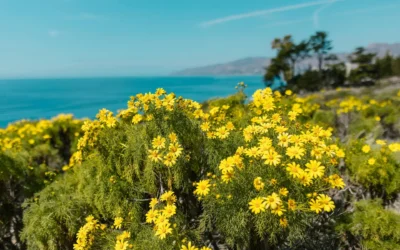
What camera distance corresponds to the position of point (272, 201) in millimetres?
2354

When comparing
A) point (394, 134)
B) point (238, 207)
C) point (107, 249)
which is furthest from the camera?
point (394, 134)

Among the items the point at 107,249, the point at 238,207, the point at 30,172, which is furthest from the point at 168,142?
the point at 30,172

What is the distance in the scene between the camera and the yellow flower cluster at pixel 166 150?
2.85 m

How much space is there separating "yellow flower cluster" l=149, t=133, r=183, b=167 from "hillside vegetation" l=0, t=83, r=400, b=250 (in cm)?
1

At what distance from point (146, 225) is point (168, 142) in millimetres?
846

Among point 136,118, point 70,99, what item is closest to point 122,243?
point 136,118

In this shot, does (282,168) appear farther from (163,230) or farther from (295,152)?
(163,230)

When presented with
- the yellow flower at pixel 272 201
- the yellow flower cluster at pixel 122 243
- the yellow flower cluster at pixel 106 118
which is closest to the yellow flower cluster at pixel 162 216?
the yellow flower cluster at pixel 122 243

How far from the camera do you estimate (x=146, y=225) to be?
A: 10.0 ft

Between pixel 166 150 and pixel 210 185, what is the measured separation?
0.56 metres

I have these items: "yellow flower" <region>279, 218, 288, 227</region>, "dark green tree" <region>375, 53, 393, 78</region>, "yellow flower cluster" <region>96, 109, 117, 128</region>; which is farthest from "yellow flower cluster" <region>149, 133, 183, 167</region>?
"dark green tree" <region>375, 53, 393, 78</region>

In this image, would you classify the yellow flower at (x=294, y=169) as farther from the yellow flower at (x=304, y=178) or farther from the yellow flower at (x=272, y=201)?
the yellow flower at (x=272, y=201)

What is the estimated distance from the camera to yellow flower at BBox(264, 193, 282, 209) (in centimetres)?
230

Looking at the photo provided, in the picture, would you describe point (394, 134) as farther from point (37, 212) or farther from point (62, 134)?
point (62, 134)
